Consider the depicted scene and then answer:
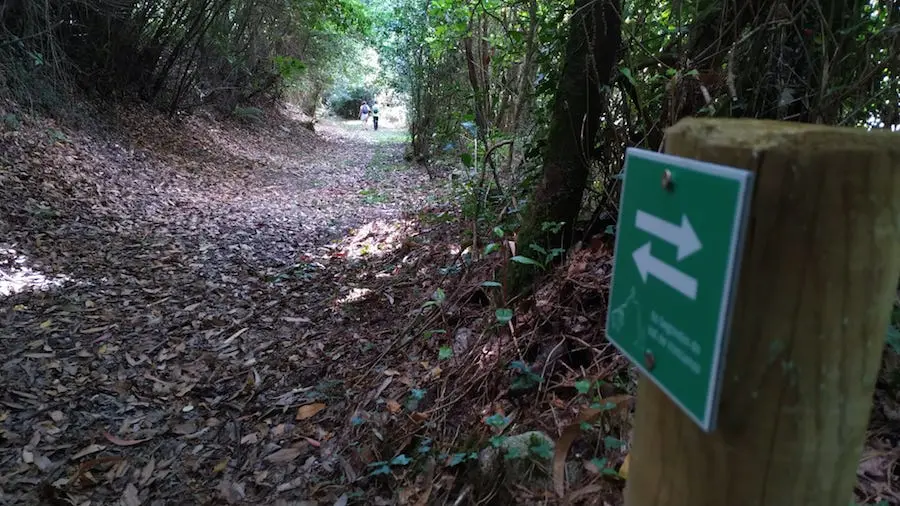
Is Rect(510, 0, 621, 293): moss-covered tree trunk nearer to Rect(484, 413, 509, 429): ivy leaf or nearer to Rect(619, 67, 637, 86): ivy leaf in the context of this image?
Rect(619, 67, 637, 86): ivy leaf

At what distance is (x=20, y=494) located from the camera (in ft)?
9.64

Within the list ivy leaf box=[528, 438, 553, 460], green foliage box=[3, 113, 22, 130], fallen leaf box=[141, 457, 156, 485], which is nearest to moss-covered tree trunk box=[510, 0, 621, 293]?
ivy leaf box=[528, 438, 553, 460]

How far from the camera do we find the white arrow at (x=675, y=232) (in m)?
0.90

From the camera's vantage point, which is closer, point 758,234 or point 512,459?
point 758,234

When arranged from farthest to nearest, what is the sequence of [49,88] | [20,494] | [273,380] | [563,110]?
[49,88] → [273,380] → [563,110] → [20,494]

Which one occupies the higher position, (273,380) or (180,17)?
(180,17)

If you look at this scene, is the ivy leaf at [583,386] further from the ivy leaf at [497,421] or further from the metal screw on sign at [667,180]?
the metal screw on sign at [667,180]

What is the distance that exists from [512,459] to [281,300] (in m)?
3.38

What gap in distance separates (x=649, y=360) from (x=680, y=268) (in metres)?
0.19

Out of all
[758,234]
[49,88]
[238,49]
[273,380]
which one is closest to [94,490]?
[273,380]

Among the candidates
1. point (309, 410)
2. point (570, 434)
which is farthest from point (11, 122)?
point (570, 434)

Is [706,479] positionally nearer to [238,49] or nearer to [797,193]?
[797,193]

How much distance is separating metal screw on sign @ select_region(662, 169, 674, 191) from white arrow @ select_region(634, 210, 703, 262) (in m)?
0.06

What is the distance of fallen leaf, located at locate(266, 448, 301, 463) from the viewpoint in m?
3.27
